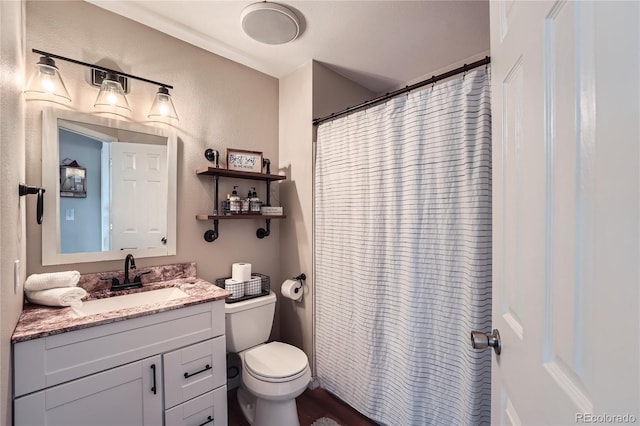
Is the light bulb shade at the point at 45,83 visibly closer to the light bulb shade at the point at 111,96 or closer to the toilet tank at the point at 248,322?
the light bulb shade at the point at 111,96

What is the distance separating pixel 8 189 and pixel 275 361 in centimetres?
146

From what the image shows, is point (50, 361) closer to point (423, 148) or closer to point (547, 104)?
point (547, 104)

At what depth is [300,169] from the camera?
226 centimetres

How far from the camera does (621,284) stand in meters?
0.32

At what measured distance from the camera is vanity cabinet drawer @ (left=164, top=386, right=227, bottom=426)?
139cm

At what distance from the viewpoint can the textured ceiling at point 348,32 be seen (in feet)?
5.41

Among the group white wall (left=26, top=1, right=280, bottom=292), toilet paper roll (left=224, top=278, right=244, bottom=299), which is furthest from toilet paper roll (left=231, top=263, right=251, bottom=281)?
white wall (left=26, top=1, right=280, bottom=292)

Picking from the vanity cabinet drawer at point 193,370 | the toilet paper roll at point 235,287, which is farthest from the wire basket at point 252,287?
the vanity cabinet drawer at point 193,370

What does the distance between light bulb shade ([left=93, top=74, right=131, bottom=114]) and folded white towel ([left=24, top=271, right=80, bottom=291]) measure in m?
0.94

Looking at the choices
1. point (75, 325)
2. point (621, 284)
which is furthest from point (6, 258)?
point (621, 284)

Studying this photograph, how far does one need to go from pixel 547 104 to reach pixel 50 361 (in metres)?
1.75

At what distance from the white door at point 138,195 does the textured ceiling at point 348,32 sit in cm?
81

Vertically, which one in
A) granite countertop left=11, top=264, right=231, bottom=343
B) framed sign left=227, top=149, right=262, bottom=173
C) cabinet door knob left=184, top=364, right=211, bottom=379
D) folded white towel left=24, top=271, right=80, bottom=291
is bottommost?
cabinet door knob left=184, top=364, right=211, bottom=379

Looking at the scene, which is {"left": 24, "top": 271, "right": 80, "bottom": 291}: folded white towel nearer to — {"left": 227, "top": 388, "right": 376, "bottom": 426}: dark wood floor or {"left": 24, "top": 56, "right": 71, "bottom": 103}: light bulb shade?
{"left": 24, "top": 56, "right": 71, "bottom": 103}: light bulb shade
